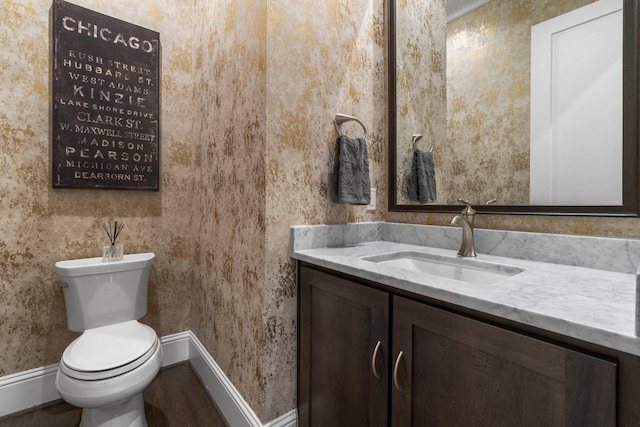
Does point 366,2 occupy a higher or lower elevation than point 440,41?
higher

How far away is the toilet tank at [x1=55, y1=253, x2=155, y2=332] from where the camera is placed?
1.42 m

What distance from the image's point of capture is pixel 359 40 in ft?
4.76

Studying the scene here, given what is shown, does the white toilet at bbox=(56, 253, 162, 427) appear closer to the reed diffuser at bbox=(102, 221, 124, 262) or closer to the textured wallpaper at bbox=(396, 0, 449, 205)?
the reed diffuser at bbox=(102, 221, 124, 262)

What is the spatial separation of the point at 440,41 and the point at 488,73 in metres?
0.33

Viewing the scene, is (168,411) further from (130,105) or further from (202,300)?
(130,105)

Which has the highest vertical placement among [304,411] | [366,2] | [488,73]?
[366,2]

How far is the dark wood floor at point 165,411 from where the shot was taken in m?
1.40

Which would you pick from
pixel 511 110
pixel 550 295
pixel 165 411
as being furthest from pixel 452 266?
pixel 165 411

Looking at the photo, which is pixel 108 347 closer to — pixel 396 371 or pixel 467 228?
pixel 396 371

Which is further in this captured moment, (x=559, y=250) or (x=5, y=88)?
(x=5, y=88)

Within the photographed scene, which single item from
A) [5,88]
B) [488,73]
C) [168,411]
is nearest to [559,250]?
[488,73]

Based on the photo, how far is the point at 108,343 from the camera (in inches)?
50.8

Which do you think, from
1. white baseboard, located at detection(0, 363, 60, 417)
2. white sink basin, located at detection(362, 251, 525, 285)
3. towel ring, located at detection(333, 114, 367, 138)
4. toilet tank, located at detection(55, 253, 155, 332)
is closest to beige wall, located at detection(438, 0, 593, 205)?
white sink basin, located at detection(362, 251, 525, 285)

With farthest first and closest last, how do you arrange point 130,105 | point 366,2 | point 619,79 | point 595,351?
point 130,105 < point 366,2 < point 619,79 < point 595,351
